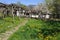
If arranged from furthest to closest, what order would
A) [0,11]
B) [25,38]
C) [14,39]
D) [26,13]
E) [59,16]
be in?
1. [26,13]
2. [59,16]
3. [0,11]
4. [25,38]
5. [14,39]

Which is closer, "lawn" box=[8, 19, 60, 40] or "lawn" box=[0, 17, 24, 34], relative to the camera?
"lawn" box=[8, 19, 60, 40]

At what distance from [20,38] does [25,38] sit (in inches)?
14.8

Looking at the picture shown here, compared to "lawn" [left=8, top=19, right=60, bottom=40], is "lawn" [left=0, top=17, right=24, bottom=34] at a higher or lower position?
lower

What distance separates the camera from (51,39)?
48.1 ft

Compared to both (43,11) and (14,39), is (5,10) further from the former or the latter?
(14,39)

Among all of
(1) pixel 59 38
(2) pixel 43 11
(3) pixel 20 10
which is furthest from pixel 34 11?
(1) pixel 59 38

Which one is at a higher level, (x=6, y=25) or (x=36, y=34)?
(x=36, y=34)

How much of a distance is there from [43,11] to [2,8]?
2307 cm

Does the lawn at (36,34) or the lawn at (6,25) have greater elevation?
the lawn at (36,34)

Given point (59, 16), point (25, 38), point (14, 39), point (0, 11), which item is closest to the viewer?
point (14, 39)

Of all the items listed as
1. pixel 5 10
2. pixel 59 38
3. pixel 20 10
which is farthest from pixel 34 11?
pixel 59 38

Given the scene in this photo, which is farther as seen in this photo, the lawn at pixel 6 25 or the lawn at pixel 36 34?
the lawn at pixel 6 25

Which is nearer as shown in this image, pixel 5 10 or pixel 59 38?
pixel 59 38

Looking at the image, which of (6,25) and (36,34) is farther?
(6,25)
